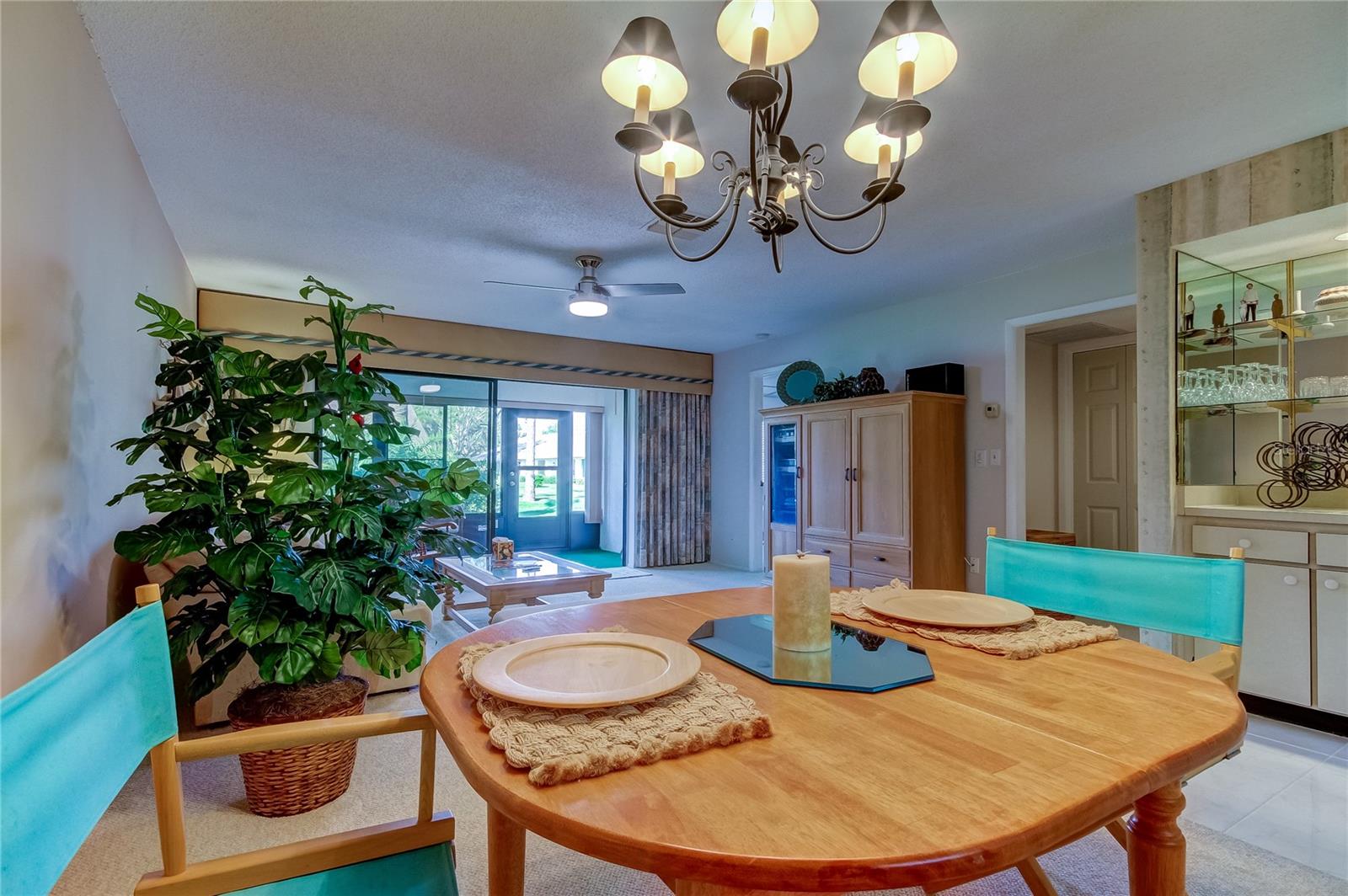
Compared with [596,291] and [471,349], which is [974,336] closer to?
[596,291]

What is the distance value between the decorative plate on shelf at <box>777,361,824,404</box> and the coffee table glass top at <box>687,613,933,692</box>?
13.5 ft

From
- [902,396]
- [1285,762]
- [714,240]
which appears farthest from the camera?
[902,396]

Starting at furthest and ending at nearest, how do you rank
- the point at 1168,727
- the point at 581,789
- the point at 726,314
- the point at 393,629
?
the point at 726,314, the point at 393,629, the point at 1168,727, the point at 581,789

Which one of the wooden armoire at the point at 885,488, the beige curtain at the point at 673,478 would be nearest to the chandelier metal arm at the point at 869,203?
the wooden armoire at the point at 885,488

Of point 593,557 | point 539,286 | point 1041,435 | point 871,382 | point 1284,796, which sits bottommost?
point 593,557

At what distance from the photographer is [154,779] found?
0.82 meters

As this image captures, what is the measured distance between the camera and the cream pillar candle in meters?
1.02

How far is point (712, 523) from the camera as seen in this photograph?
22.6 feet

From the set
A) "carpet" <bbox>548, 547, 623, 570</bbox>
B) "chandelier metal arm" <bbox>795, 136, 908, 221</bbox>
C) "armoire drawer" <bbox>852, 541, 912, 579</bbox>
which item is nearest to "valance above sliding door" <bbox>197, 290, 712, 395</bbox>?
"carpet" <bbox>548, 547, 623, 570</bbox>

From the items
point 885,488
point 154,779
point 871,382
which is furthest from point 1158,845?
point 871,382

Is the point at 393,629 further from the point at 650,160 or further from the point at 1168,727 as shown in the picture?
the point at 1168,727

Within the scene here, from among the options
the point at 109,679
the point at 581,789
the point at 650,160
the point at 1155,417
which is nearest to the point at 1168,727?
the point at 581,789

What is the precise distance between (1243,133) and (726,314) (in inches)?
129

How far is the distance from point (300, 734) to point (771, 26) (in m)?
1.55
